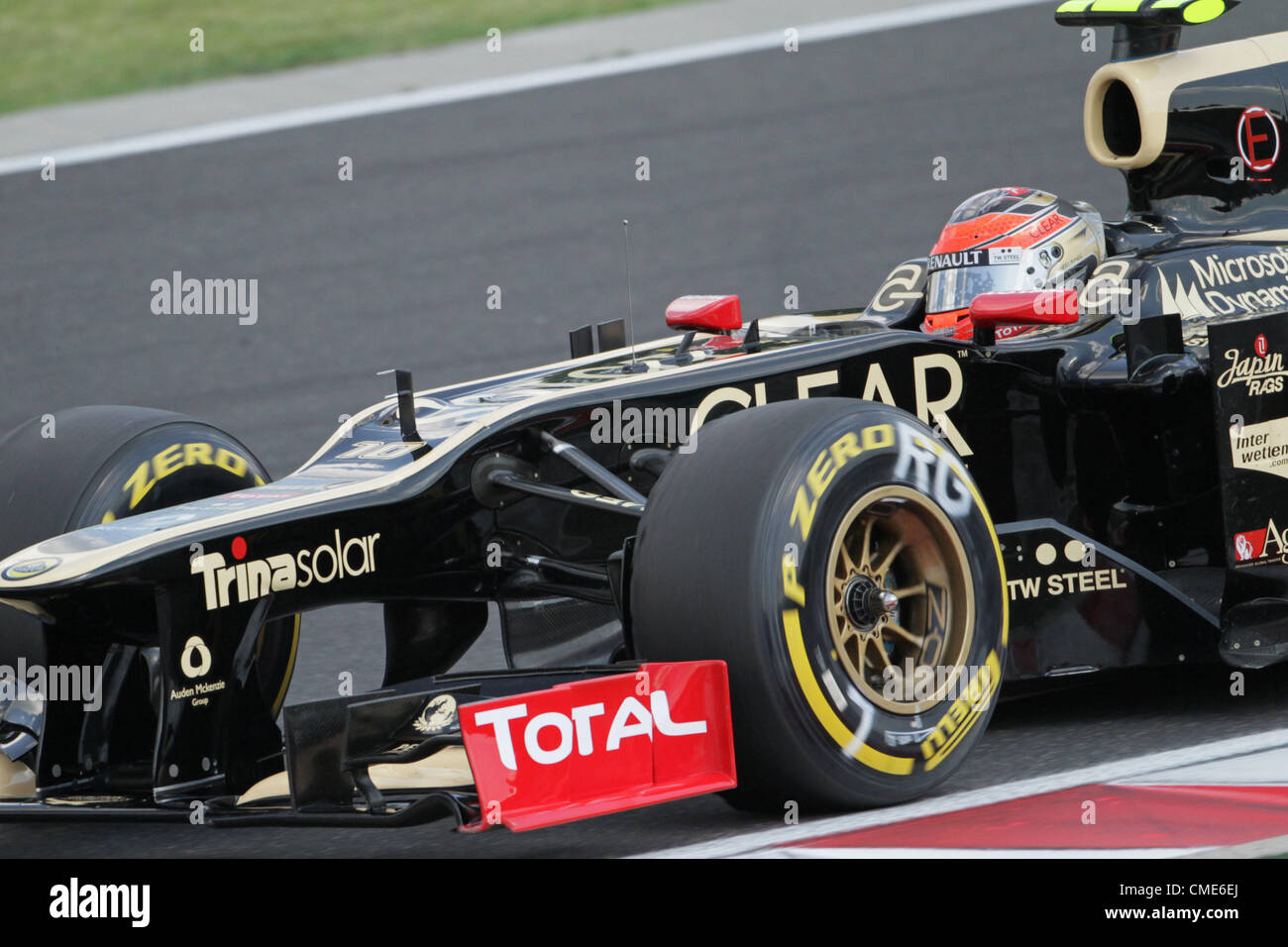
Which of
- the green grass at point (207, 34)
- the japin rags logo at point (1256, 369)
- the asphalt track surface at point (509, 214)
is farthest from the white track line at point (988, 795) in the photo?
the green grass at point (207, 34)

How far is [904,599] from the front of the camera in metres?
4.98

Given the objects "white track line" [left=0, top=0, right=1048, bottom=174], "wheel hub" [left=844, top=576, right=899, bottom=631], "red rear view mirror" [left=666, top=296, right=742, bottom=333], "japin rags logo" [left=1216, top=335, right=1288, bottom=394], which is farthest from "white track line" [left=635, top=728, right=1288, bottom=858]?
"white track line" [left=0, top=0, right=1048, bottom=174]

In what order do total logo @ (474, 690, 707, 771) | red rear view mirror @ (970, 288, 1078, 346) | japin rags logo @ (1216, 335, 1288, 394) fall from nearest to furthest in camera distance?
total logo @ (474, 690, 707, 771) → red rear view mirror @ (970, 288, 1078, 346) → japin rags logo @ (1216, 335, 1288, 394)

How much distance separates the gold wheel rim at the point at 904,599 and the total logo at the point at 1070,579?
0.49 metres

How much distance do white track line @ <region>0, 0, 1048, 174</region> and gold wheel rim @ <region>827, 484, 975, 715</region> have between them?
934cm

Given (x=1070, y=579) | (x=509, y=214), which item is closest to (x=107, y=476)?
(x=1070, y=579)

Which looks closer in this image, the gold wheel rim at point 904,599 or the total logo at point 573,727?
the total logo at point 573,727

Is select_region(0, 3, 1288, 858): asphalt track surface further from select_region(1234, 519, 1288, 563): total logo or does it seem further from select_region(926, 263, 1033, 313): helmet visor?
select_region(1234, 519, 1288, 563): total logo

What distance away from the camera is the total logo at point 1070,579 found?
5418mm

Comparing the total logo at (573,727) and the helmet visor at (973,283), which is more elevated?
the helmet visor at (973,283)

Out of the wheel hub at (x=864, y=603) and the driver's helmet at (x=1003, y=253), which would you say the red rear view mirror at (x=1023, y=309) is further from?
the wheel hub at (x=864, y=603)

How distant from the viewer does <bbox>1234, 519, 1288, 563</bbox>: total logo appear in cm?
577

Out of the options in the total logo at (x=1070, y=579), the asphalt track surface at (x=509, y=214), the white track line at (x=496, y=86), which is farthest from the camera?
the white track line at (x=496, y=86)
